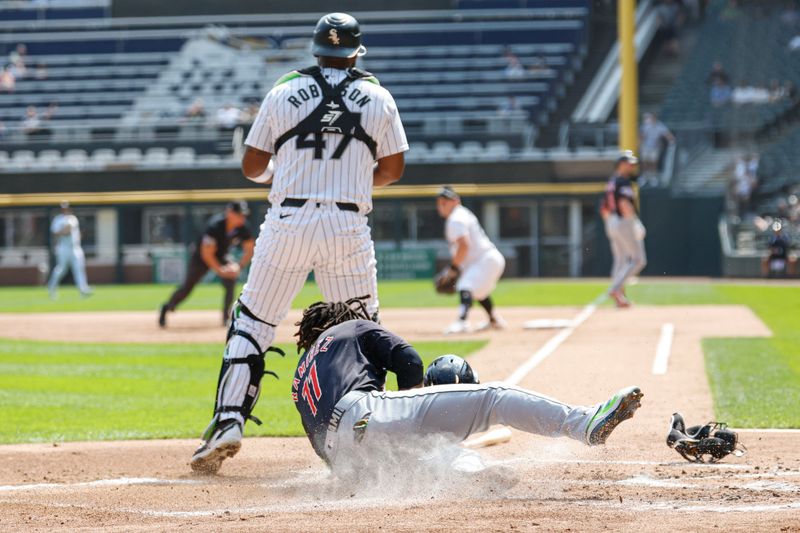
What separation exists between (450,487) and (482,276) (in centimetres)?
969

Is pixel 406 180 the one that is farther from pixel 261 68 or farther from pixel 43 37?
pixel 43 37

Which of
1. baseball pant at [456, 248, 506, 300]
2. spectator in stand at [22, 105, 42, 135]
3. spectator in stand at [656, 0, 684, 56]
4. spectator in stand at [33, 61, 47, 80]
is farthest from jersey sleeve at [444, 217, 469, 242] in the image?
spectator in stand at [33, 61, 47, 80]

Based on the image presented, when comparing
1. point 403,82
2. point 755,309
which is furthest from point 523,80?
point 755,309

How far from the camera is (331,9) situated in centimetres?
4106

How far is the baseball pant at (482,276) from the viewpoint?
14914mm

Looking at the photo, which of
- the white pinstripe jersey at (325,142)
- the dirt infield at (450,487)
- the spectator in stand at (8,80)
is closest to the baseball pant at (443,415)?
the dirt infield at (450,487)

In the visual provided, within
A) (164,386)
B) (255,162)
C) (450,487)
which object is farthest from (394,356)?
(164,386)

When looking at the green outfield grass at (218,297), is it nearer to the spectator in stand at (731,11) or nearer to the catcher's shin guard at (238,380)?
the spectator in stand at (731,11)

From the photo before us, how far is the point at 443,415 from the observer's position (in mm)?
5125

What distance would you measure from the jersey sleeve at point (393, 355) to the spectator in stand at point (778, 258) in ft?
77.0

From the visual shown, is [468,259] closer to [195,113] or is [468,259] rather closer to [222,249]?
[222,249]

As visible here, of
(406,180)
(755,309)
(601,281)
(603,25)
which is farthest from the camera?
(603,25)

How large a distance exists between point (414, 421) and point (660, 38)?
1445 inches

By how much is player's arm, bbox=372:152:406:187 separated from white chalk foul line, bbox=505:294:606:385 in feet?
5.09
